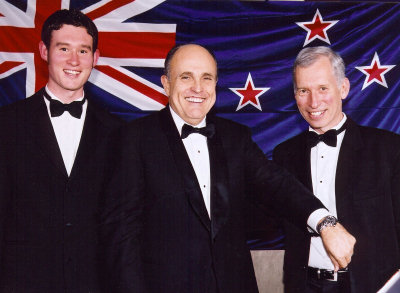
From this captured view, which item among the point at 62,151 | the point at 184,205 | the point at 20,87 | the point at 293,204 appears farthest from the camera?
the point at 20,87

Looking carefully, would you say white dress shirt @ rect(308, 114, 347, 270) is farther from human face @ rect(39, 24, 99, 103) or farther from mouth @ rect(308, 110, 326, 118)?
human face @ rect(39, 24, 99, 103)

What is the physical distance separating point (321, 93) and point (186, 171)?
117cm

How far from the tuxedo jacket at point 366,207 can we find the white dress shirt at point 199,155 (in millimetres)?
755

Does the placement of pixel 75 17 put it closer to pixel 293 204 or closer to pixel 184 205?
pixel 184 205

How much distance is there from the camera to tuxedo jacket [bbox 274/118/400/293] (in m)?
2.69

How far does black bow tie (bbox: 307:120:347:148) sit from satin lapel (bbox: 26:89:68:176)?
1633 mm

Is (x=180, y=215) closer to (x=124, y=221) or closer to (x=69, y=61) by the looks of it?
(x=124, y=221)

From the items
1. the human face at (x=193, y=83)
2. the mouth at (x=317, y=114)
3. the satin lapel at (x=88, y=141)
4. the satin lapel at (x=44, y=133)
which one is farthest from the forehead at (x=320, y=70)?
the satin lapel at (x=44, y=133)

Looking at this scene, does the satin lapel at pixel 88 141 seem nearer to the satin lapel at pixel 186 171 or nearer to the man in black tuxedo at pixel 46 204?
the man in black tuxedo at pixel 46 204

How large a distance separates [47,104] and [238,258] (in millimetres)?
1595

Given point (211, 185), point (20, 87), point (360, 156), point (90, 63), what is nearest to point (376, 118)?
point (360, 156)

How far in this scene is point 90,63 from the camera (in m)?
2.92

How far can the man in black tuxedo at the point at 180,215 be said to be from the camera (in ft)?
7.47

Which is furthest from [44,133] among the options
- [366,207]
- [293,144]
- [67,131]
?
[366,207]
